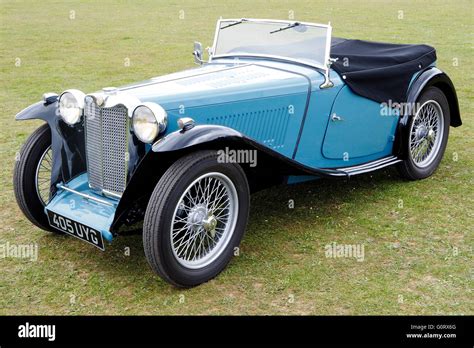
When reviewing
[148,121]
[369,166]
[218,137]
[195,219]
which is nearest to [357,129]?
[369,166]

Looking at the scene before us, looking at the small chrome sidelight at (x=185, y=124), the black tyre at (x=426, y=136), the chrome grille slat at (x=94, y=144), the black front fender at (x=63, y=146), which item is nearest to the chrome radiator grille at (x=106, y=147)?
the chrome grille slat at (x=94, y=144)

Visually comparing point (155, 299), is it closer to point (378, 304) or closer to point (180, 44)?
point (378, 304)

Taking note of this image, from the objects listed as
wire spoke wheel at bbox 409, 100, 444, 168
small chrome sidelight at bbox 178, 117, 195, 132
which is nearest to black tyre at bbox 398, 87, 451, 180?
wire spoke wheel at bbox 409, 100, 444, 168

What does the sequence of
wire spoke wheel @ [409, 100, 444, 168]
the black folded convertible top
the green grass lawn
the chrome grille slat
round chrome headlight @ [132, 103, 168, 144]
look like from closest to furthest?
the green grass lawn
round chrome headlight @ [132, 103, 168, 144]
the chrome grille slat
the black folded convertible top
wire spoke wheel @ [409, 100, 444, 168]

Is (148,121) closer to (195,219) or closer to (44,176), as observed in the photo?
(195,219)

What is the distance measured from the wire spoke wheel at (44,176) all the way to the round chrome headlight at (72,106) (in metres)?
0.37

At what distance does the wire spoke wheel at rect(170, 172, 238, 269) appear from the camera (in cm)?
393

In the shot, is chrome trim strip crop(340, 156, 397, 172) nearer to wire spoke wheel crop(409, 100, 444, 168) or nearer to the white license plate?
wire spoke wheel crop(409, 100, 444, 168)

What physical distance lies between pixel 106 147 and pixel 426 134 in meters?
3.41

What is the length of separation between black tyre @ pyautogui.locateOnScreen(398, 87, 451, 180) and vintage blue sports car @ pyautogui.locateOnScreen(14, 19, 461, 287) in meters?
0.02

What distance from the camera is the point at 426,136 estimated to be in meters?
5.95

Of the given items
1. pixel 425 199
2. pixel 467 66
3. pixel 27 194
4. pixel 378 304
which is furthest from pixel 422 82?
pixel 467 66

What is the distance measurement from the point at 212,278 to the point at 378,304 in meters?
1.15

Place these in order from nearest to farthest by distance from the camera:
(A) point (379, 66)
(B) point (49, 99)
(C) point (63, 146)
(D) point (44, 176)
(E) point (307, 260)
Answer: (E) point (307, 260)
(C) point (63, 146)
(B) point (49, 99)
(D) point (44, 176)
(A) point (379, 66)
